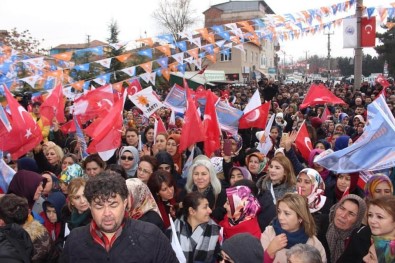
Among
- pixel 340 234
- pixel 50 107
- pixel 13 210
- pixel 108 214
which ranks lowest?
pixel 340 234

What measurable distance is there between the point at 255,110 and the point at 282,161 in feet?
12.2

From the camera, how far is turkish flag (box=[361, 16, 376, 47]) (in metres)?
15.2

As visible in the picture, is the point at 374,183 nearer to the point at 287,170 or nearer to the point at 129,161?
the point at 287,170

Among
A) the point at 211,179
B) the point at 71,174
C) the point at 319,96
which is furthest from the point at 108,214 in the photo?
A: the point at 319,96

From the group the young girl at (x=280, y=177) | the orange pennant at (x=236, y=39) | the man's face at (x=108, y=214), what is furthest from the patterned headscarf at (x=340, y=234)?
the orange pennant at (x=236, y=39)

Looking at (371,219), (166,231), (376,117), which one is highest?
(376,117)

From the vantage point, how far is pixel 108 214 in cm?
261

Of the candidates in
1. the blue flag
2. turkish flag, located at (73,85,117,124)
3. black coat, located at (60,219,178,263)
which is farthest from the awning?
black coat, located at (60,219,178,263)

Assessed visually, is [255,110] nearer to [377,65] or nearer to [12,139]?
[12,139]

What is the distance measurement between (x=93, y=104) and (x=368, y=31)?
1069 cm

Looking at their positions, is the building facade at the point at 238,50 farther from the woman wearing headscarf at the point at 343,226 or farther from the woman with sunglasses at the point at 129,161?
the woman wearing headscarf at the point at 343,226

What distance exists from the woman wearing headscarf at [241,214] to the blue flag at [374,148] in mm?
1260

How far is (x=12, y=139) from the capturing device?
20.8 ft

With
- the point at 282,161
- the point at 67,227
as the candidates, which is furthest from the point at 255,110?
the point at 67,227
